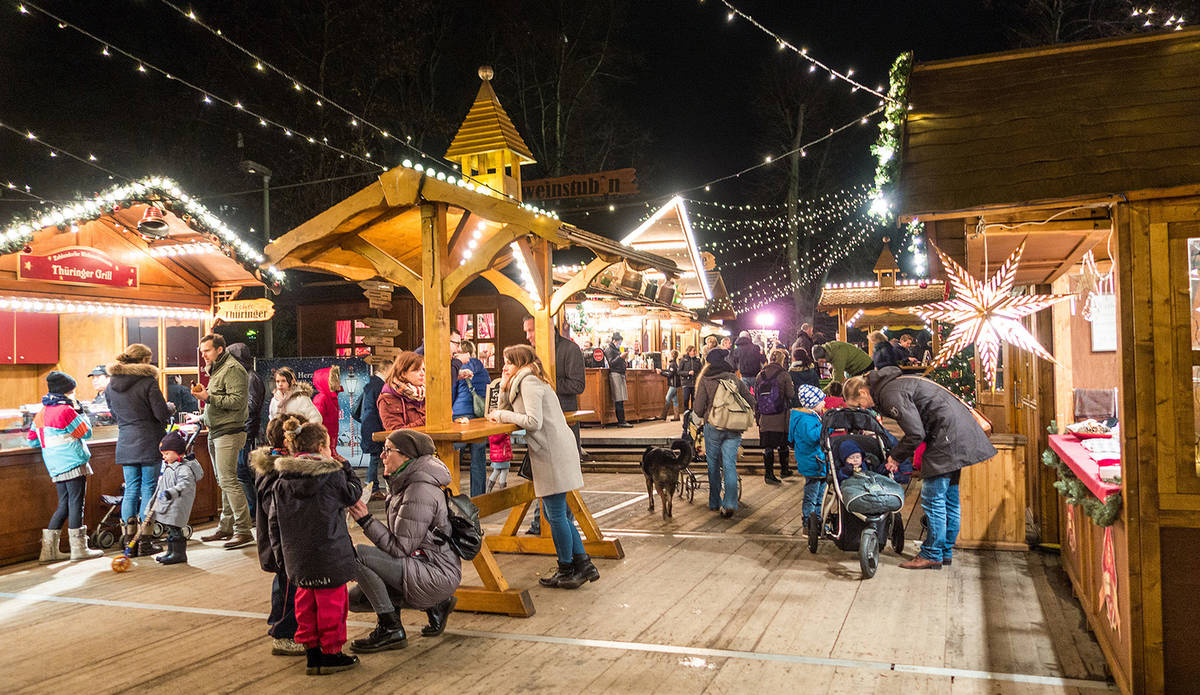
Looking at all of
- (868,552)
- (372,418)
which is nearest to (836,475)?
(868,552)

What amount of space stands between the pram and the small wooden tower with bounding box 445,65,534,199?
11.0ft

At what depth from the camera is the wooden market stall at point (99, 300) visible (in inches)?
288

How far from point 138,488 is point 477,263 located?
13.6 feet

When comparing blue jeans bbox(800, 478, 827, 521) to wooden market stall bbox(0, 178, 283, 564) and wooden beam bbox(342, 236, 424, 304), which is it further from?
wooden market stall bbox(0, 178, 283, 564)

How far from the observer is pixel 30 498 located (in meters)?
7.15

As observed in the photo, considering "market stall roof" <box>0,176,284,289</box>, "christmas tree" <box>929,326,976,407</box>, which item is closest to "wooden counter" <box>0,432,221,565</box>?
"market stall roof" <box>0,176,284,289</box>

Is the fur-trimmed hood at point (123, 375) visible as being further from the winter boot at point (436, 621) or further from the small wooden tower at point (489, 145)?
the winter boot at point (436, 621)

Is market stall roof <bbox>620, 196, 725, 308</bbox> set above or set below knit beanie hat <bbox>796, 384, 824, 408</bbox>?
above

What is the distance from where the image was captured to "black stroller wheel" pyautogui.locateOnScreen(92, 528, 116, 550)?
7.44 metres

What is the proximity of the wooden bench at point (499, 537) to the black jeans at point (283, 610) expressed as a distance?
1.04 m

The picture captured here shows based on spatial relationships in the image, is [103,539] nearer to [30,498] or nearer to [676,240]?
[30,498]

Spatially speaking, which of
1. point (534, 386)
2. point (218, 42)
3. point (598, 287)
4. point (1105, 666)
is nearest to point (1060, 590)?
point (1105, 666)

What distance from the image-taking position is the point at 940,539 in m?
6.13

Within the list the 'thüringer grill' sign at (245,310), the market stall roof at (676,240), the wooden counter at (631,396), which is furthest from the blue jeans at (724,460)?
the market stall roof at (676,240)
